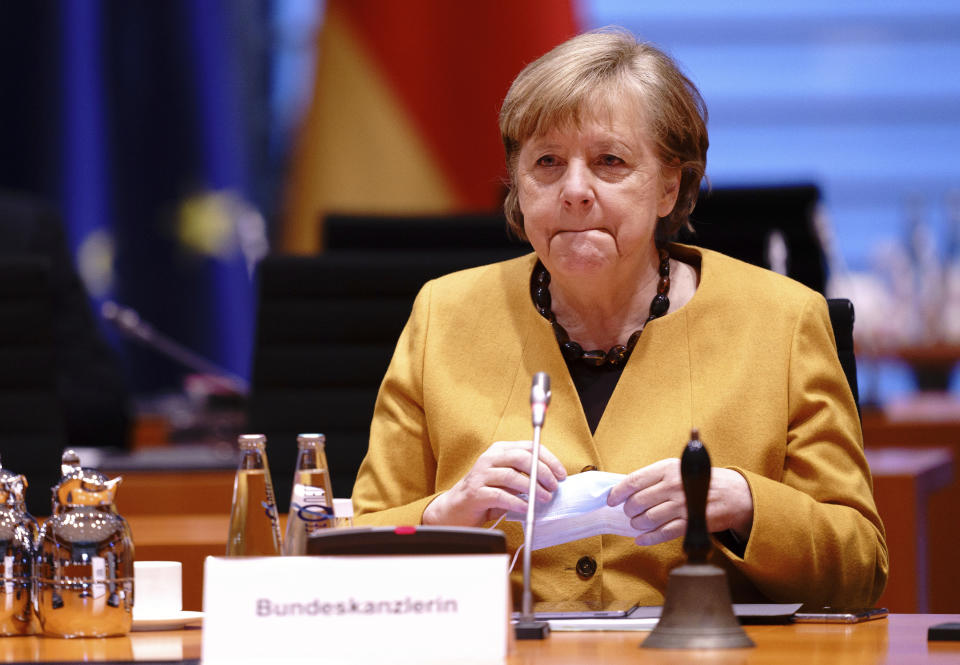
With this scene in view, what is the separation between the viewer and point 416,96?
16.4 feet

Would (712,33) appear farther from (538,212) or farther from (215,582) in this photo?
(215,582)

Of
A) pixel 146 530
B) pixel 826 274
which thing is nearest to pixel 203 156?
pixel 826 274

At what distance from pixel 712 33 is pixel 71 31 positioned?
2.65 metres

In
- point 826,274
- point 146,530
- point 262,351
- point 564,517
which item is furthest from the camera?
point 826,274

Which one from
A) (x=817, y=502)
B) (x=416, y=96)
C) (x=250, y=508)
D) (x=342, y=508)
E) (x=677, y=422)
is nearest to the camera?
(x=250, y=508)

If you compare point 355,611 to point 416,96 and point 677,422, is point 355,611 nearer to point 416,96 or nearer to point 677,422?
point 677,422

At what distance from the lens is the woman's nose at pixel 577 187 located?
1.79 meters

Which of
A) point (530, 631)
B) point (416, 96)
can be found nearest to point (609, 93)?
point (530, 631)

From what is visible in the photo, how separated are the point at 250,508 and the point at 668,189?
0.80 meters

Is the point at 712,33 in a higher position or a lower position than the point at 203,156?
higher

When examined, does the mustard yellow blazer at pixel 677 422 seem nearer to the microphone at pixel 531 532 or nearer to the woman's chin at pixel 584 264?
the woman's chin at pixel 584 264

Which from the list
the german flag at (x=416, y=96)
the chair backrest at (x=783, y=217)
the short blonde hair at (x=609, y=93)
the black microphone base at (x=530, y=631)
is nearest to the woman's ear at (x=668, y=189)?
the short blonde hair at (x=609, y=93)

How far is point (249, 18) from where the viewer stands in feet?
19.2

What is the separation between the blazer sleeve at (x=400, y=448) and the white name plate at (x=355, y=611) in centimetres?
66
